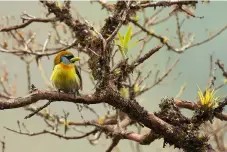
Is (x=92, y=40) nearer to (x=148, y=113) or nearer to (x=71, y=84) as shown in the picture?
(x=71, y=84)

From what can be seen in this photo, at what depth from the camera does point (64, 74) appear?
315 cm

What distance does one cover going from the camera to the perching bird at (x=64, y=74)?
312cm

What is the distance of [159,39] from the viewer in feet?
16.5

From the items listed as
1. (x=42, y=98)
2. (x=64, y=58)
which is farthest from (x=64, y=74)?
(x=42, y=98)

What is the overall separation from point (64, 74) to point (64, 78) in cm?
3

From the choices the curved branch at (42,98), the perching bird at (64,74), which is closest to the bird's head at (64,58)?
the perching bird at (64,74)

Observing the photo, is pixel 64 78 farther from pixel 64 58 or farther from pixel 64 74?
pixel 64 58

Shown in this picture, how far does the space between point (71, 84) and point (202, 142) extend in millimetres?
1155

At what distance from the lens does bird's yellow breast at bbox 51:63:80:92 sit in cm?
311

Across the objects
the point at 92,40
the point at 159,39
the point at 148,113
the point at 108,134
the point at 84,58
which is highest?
the point at 84,58

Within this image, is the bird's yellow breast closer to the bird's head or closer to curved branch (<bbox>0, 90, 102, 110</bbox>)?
the bird's head

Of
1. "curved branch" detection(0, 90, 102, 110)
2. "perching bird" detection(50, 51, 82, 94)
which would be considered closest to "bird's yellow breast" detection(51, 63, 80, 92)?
"perching bird" detection(50, 51, 82, 94)

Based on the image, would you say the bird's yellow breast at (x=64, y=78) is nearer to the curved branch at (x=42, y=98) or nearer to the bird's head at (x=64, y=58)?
the bird's head at (x=64, y=58)

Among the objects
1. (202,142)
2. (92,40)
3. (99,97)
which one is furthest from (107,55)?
(92,40)
